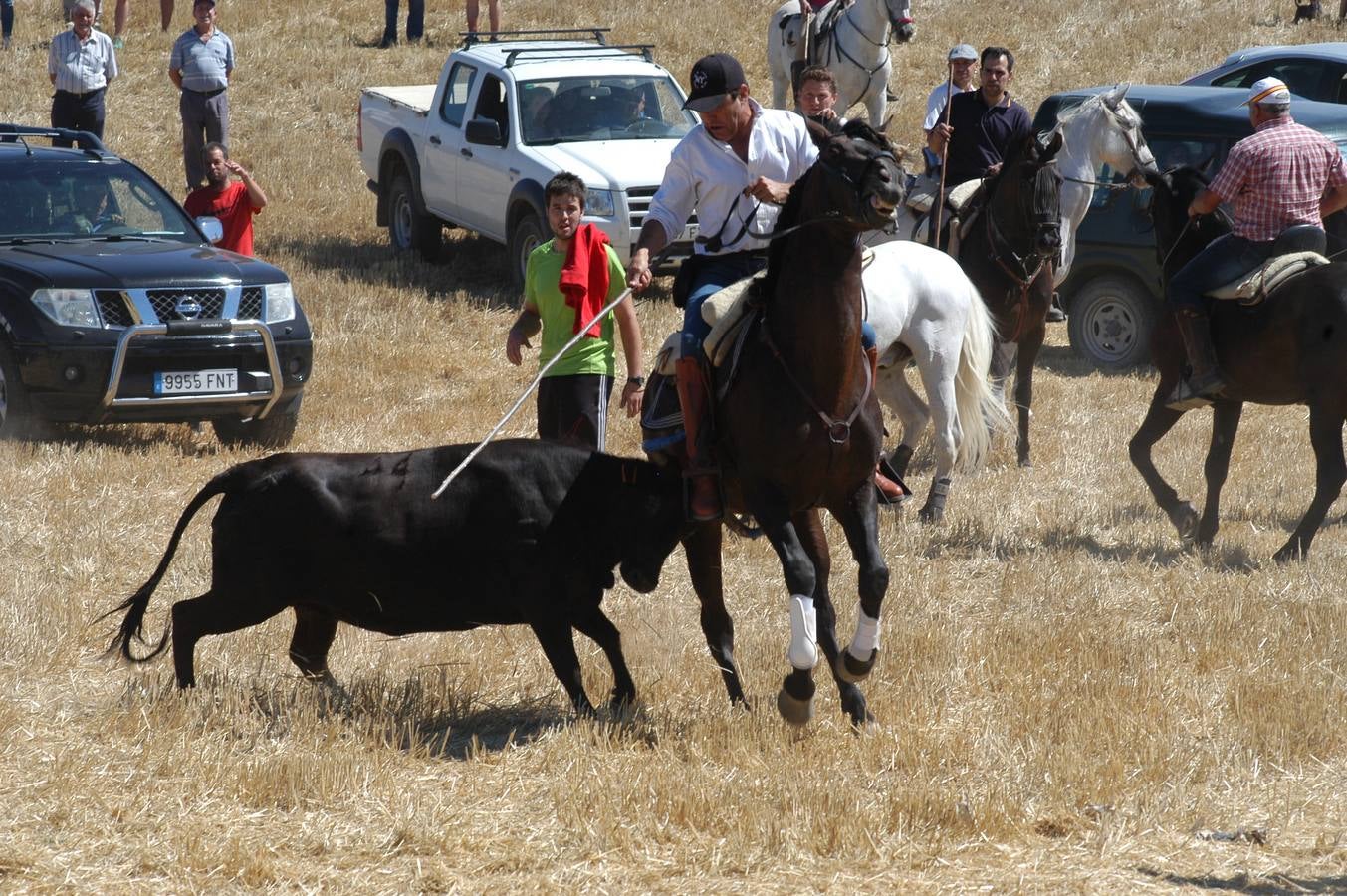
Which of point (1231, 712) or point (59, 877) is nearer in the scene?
point (59, 877)

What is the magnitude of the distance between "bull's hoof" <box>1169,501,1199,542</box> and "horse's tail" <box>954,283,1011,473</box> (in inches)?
45.7

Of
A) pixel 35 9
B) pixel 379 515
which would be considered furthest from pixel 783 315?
pixel 35 9

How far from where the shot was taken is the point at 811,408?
252 inches

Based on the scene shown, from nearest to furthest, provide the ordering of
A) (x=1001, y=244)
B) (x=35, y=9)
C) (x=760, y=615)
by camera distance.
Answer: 1. (x=760, y=615)
2. (x=1001, y=244)
3. (x=35, y=9)

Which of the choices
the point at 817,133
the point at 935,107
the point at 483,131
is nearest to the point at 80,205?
the point at 483,131

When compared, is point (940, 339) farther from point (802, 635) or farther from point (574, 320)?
point (802, 635)

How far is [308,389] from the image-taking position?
45.0 feet

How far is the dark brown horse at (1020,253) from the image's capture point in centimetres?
1121

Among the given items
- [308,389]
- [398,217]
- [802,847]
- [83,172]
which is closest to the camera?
[802,847]

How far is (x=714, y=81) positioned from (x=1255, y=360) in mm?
4342

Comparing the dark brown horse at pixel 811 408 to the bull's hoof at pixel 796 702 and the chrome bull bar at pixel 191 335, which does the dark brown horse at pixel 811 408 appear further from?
the chrome bull bar at pixel 191 335

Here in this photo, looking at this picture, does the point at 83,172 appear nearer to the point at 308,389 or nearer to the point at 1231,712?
the point at 308,389

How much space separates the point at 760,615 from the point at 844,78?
9816 mm

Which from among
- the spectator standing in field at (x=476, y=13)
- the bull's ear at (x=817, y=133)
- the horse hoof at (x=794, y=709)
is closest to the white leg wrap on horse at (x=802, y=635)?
the horse hoof at (x=794, y=709)
